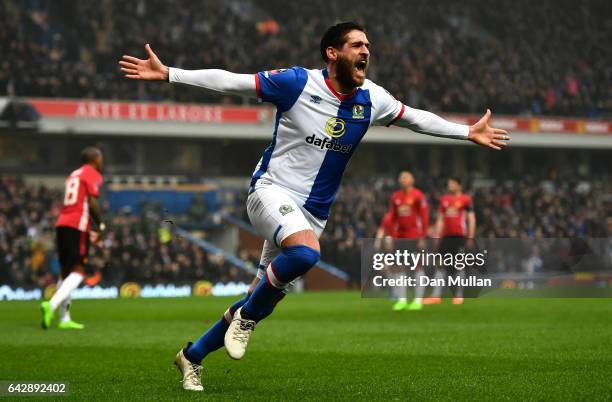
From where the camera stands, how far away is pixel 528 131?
43.2 metres

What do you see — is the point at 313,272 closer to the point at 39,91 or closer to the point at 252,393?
the point at 39,91

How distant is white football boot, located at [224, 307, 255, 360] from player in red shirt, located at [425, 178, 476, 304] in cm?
1210

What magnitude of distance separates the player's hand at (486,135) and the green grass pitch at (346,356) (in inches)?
64.0

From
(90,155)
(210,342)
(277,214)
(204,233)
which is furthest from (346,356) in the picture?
(204,233)

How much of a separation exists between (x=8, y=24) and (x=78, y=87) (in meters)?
3.22

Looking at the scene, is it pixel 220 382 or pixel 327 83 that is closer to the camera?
pixel 327 83

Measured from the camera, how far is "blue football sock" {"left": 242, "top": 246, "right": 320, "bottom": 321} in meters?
6.04

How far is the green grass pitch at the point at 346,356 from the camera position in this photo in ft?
21.2

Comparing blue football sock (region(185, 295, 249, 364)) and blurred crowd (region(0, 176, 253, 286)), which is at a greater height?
blue football sock (region(185, 295, 249, 364))

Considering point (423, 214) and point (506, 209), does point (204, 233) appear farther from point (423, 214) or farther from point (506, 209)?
point (423, 214)

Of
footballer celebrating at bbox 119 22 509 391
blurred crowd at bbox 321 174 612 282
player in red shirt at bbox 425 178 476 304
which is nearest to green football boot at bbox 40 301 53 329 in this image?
footballer celebrating at bbox 119 22 509 391

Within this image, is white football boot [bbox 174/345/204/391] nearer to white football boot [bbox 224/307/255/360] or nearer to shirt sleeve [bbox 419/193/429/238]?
white football boot [bbox 224/307/255/360]

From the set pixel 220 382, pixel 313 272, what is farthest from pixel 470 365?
pixel 313 272

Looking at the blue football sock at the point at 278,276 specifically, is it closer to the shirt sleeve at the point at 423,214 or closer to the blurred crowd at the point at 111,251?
the shirt sleeve at the point at 423,214
